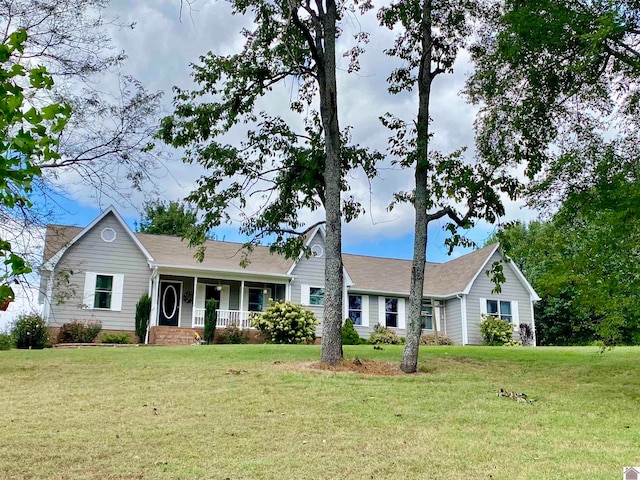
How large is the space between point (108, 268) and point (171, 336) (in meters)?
3.72

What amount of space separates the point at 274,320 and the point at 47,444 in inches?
612

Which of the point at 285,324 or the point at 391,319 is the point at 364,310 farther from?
the point at 285,324

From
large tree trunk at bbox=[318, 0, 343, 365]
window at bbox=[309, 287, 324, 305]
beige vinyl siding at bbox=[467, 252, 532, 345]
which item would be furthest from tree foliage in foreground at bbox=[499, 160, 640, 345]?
beige vinyl siding at bbox=[467, 252, 532, 345]

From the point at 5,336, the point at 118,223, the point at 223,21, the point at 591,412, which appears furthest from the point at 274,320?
the point at 591,412

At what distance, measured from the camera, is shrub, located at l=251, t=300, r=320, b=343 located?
2162cm

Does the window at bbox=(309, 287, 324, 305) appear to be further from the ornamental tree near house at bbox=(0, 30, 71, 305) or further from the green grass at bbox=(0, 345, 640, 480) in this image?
the ornamental tree near house at bbox=(0, 30, 71, 305)

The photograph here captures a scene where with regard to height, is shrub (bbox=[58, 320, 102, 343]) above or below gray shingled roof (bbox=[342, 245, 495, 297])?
below

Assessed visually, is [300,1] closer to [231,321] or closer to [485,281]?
[231,321]

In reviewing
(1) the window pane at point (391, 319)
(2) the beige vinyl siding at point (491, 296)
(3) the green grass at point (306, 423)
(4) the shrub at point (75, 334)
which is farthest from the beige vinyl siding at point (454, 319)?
(4) the shrub at point (75, 334)

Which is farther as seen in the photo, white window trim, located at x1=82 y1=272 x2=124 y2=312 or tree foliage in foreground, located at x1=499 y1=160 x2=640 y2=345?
white window trim, located at x1=82 y1=272 x2=124 y2=312

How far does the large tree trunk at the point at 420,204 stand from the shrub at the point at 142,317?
40.7 ft

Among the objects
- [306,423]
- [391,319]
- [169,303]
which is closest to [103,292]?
[169,303]

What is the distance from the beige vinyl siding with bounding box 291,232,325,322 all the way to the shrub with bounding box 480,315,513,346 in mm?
8013

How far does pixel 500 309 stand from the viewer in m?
27.9
